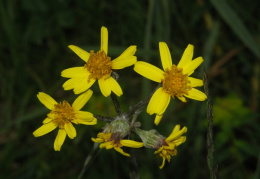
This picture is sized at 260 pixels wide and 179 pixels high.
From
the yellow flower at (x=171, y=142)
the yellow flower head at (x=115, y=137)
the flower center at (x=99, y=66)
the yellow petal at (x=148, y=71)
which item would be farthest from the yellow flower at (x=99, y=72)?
the yellow flower at (x=171, y=142)

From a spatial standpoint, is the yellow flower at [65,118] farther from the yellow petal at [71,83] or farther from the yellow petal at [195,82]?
the yellow petal at [195,82]

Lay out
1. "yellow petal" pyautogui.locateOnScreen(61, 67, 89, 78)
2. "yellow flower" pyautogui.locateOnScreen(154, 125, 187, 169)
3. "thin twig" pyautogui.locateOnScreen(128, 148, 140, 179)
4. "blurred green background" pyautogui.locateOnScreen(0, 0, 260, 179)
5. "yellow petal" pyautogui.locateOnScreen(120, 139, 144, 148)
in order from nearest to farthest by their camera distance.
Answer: "yellow petal" pyautogui.locateOnScreen(120, 139, 144, 148) < "yellow flower" pyautogui.locateOnScreen(154, 125, 187, 169) < "thin twig" pyautogui.locateOnScreen(128, 148, 140, 179) < "yellow petal" pyautogui.locateOnScreen(61, 67, 89, 78) < "blurred green background" pyautogui.locateOnScreen(0, 0, 260, 179)

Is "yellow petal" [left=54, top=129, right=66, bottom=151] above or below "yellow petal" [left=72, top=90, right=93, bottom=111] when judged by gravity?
below

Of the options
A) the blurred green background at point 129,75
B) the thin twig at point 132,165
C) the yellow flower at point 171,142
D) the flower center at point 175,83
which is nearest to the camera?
the yellow flower at point 171,142

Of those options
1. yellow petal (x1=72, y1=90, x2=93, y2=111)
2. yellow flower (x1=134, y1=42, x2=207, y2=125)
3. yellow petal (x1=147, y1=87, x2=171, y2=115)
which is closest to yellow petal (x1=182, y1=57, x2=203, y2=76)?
yellow flower (x1=134, y1=42, x2=207, y2=125)

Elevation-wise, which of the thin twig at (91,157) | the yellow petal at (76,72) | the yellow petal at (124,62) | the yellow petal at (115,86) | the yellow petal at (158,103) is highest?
the yellow petal at (76,72)

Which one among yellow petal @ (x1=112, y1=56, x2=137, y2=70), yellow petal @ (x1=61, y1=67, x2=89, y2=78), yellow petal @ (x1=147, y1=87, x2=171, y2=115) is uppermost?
yellow petal @ (x1=61, y1=67, x2=89, y2=78)

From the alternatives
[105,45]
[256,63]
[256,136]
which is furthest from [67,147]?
[256,63]

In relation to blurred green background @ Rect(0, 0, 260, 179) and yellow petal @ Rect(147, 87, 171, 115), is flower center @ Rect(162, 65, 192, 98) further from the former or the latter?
blurred green background @ Rect(0, 0, 260, 179)
